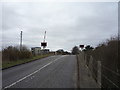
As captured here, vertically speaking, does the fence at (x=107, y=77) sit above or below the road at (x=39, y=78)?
above

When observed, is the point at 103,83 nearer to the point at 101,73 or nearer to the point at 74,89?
the point at 101,73

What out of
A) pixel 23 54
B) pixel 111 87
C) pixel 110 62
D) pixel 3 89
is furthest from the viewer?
pixel 23 54

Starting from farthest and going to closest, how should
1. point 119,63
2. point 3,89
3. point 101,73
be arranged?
point 101,73 < point 3,89 < point 119,63

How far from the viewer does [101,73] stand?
1258 centimetres

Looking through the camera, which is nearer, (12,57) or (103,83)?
(103,83)

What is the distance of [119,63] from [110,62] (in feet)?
4.80

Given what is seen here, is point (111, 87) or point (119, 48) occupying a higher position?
point (119, 48)

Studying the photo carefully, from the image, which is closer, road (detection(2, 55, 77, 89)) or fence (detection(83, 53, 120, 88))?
fence (detection(83, 53, 120, 88))

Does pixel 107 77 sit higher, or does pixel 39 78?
pixel 107 77

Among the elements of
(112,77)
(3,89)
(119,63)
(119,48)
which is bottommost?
(3,89)

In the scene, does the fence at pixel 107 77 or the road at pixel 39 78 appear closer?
the fence at pixel 107 77

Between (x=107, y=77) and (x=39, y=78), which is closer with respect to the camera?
(x=107, y=77)

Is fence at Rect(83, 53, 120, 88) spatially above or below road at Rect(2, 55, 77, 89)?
above

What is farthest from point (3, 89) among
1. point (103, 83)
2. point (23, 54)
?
point (23, 54)
